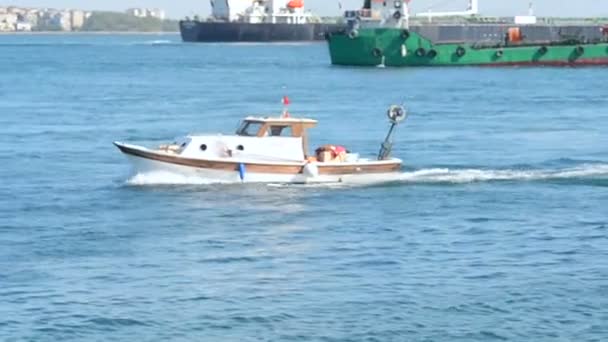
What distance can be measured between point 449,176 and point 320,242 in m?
10.4

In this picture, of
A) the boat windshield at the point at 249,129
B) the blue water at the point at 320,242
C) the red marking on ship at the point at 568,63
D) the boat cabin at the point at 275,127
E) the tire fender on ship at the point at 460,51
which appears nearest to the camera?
the blue water at the point at 320,242

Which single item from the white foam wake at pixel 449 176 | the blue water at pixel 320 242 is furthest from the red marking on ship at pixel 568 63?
the white foam wake at pixel 449 176

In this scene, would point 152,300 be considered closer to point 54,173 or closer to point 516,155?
point 54,173

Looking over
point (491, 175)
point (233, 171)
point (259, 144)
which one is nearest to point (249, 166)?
point (233, 171)

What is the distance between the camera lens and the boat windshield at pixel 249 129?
4053 cm

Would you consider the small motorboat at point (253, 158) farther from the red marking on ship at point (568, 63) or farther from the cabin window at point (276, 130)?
the red marking on ship at point (568, 63)

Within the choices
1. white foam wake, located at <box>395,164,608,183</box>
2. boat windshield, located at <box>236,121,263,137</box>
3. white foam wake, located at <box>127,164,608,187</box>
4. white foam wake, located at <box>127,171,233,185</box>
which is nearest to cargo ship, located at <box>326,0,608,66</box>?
white foam wake, located at <box>127,164,608,187</box>

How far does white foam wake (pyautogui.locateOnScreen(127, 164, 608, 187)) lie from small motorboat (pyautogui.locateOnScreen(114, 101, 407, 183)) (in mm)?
126

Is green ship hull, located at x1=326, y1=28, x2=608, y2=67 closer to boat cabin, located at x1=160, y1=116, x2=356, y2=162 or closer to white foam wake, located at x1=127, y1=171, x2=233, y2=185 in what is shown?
boat cabin, located at x1=160, y1=116, x2=356, y2=162

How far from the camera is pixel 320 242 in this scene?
33156 millimetres

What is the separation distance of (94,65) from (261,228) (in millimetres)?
100842

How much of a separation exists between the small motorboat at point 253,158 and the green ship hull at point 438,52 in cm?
6817

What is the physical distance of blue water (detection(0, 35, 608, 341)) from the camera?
26.4m

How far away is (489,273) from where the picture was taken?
29844mm
